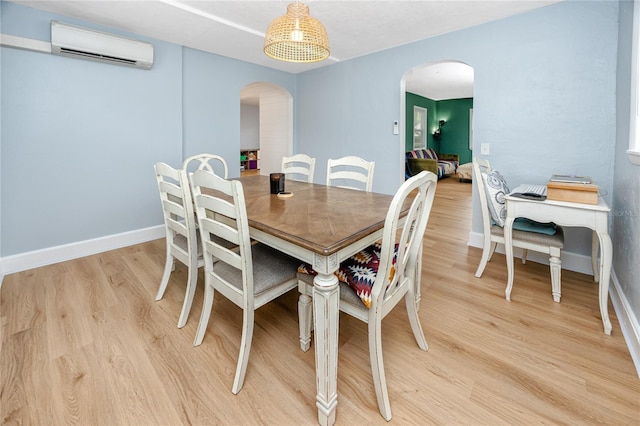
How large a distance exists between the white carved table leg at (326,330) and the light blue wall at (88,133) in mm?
2897

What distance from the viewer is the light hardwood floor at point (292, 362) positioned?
1.19 m

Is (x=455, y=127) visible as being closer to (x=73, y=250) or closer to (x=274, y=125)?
(x=274, y=125)

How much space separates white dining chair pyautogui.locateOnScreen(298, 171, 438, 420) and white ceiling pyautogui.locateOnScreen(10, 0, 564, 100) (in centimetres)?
206

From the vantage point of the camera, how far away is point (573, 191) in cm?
182

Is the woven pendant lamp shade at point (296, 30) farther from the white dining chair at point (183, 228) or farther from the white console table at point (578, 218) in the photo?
the white console table at point (578, 218)

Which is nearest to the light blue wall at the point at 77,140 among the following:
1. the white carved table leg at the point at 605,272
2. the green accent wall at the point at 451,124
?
the white carved table leg at the point at 605,272

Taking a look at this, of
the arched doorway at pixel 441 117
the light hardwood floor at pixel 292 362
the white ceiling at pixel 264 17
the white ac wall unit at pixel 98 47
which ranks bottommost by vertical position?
the light hardwood floor at pixel 292 362

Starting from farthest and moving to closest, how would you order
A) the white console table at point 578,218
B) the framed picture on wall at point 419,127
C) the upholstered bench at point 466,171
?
1. the framed picture on wall at point 419,127
2. the upholstered bench at point 466,171
3. the white console table at point 578,218

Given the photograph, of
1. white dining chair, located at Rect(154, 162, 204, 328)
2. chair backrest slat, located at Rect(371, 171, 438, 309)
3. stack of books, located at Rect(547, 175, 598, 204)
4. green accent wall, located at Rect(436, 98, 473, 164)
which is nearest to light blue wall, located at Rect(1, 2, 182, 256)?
white dining chair, located at Rect(154, 162, 204, 328)

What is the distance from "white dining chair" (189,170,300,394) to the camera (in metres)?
1.22

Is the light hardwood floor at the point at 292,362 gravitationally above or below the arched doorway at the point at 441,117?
below

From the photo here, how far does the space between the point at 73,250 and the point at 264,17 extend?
9.27ft

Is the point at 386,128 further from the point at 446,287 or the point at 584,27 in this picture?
the point at 446,287

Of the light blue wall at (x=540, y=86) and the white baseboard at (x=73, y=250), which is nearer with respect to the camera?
the light blue wall at (x=540, y=86)
